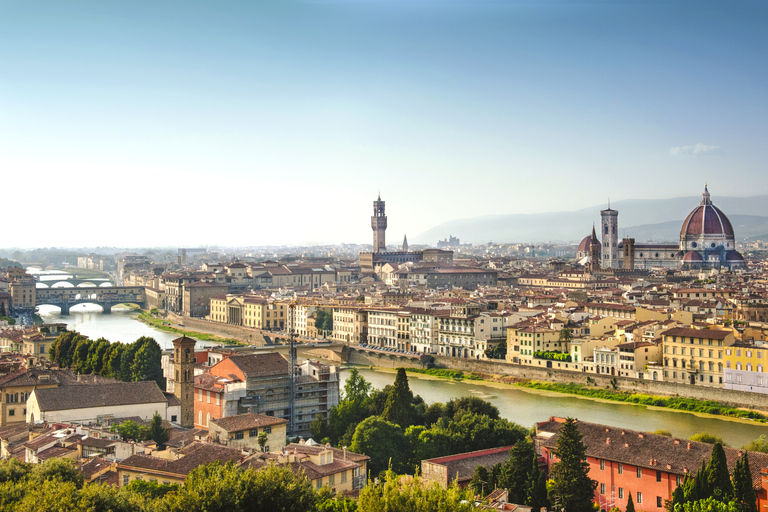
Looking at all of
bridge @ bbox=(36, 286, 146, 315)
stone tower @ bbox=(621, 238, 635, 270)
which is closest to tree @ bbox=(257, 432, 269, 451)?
bridge @ bbox=(36, 286, 146, 315)

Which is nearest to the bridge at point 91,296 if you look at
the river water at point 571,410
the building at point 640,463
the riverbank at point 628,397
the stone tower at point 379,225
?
the stone tower at point 379,225

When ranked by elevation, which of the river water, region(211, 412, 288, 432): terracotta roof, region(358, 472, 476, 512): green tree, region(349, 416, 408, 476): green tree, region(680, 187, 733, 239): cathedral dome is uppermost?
region(680, 187, 733, 239): cathedral dome

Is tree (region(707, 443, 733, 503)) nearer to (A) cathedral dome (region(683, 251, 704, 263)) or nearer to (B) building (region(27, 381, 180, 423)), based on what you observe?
(B) building (region(27, 381, 180, 423))

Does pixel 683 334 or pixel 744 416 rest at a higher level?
pixel 683 334

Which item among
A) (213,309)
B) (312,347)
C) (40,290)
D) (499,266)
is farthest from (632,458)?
(499,266)

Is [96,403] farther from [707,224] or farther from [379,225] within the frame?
[379,225]

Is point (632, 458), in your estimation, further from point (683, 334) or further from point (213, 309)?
point (213, 309)
